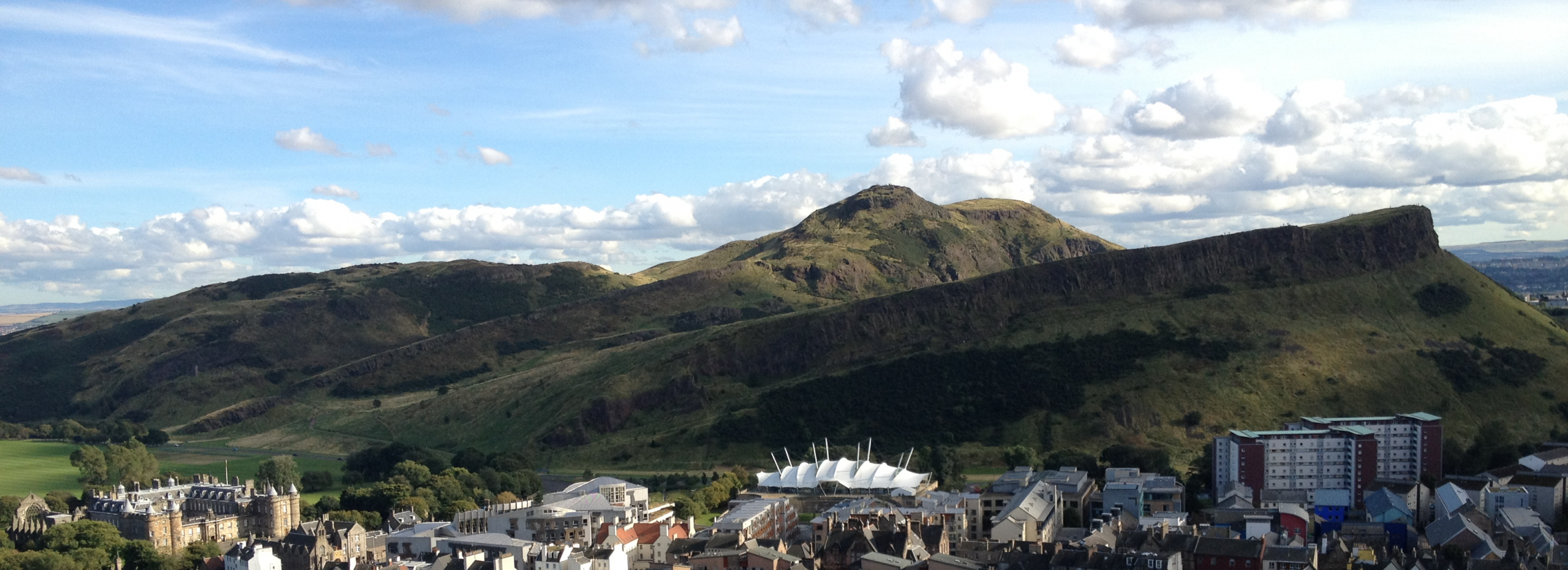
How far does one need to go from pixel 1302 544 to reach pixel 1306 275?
96434 mm

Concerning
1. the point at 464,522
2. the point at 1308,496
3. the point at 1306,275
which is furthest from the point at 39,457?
the point at 1306,275

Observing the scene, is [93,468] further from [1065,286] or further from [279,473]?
[1065,286]

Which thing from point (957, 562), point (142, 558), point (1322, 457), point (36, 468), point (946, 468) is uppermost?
point (1322, 457)

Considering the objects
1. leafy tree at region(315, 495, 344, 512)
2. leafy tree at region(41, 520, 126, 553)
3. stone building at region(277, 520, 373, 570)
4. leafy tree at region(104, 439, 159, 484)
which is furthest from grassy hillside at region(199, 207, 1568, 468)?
leafy tree at region(41, 520, 126, 553)

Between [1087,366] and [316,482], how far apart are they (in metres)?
86.6

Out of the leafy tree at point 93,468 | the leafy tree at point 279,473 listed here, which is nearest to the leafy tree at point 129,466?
the leafy tree at point 93,468

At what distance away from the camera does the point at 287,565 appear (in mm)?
90562

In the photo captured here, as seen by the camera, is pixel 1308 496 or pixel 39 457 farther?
pixel 39 457

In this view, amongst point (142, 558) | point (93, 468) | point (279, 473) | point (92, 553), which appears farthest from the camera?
point (93, 468)

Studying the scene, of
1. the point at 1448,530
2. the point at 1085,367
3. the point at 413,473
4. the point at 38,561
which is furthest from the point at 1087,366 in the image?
the point at 38,561

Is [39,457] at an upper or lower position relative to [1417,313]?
lower

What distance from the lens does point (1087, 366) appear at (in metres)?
158

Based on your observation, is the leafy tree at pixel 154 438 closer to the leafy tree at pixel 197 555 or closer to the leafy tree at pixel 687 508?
the leafy tree at pixel 197 555

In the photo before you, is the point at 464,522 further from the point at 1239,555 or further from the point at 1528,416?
the point at 1528,416
